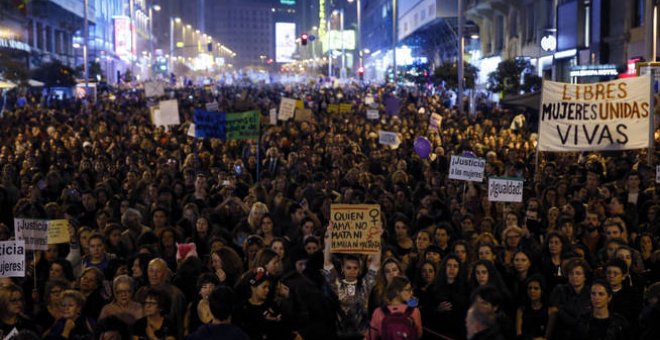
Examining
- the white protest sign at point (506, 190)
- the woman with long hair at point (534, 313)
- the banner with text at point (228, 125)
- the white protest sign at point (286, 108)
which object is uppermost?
the white protest sign at point (286, 108)

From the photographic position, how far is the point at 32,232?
919 cm

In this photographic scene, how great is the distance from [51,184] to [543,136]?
6.65 metres

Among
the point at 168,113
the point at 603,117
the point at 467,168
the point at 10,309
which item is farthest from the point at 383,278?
the point at 168,113

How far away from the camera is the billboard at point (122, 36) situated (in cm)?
10181

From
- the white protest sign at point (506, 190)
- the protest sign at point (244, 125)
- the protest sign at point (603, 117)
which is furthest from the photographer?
the protest sign at point (244, 125)

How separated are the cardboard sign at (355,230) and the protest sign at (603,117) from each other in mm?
Result: 4949

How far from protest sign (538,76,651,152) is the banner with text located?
6439 millimetres

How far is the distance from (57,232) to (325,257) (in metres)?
2.57

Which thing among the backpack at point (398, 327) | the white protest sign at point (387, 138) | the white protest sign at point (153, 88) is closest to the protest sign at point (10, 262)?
the backpack at point (398, 327)

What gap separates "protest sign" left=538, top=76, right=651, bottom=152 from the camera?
1304 cm

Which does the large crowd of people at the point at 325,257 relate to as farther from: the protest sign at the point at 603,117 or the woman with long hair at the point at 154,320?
the protest sign at the point at 603,117

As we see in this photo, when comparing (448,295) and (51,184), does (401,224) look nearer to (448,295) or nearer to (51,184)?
(448,295)

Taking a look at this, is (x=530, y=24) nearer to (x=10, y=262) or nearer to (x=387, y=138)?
(x=387, y=138)

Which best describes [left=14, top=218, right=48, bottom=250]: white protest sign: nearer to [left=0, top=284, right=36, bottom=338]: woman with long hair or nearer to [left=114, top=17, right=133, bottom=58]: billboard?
[left=0, top=284, right=36, bottom=338]: woman with long hair
